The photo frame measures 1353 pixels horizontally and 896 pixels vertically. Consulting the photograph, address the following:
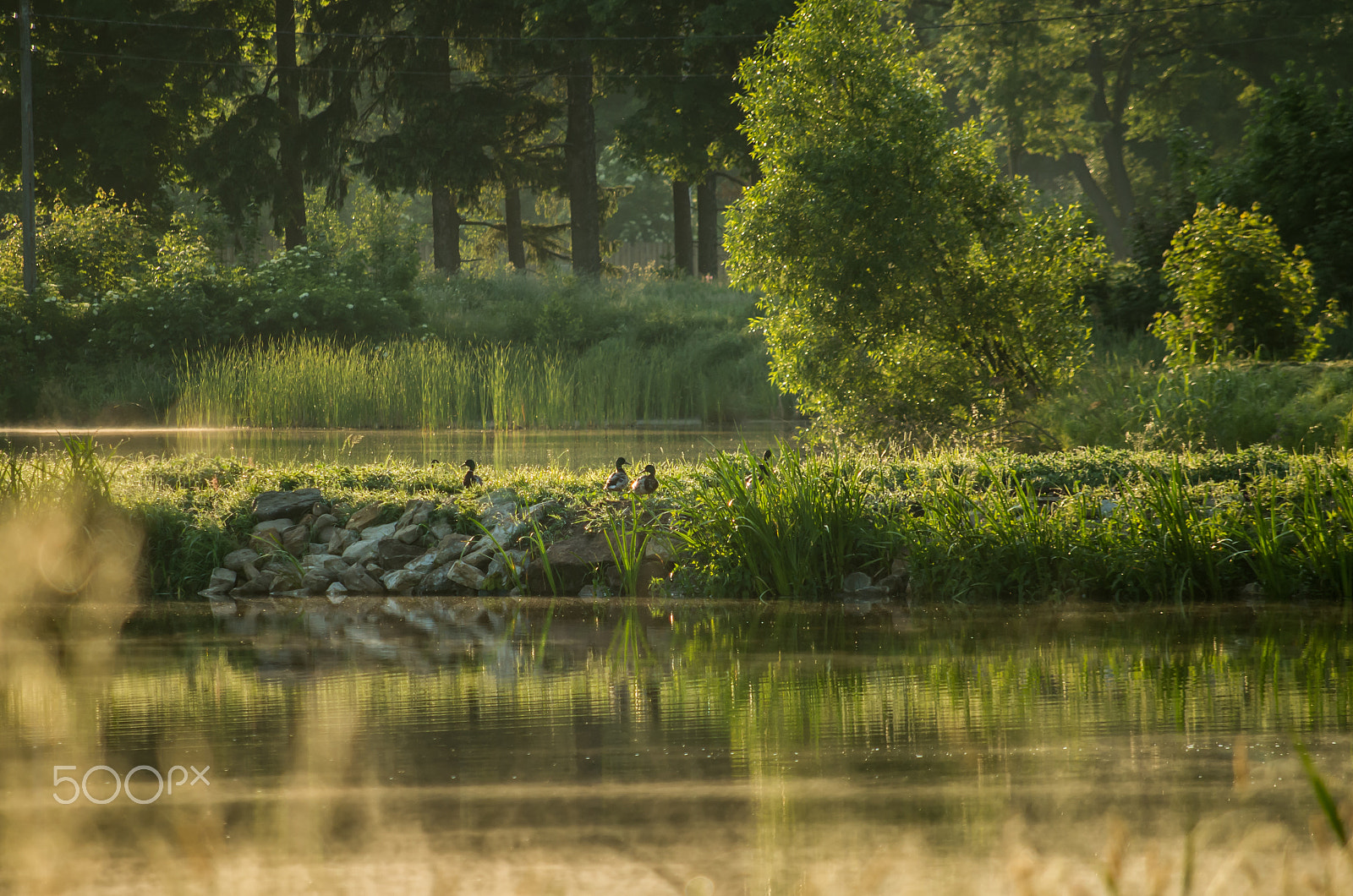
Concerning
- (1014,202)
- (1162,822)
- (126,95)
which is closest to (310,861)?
(1162,822)

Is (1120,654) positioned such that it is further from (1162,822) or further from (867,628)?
(1162,822)

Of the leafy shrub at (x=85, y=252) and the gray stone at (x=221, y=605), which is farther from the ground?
the leafy shrub at (x=85, y=252)

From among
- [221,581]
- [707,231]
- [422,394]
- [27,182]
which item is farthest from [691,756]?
[707,231]

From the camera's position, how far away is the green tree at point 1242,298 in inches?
492

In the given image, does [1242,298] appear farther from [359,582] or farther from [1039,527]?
[359,582]

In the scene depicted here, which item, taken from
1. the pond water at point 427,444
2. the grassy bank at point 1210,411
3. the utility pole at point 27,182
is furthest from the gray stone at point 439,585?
the utility pole at point 27,182

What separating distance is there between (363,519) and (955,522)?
400 centimetres

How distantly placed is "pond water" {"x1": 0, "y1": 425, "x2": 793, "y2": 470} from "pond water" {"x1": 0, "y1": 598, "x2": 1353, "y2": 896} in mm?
6029

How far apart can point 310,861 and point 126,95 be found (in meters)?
30.9

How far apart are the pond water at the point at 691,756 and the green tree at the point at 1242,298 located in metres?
6.38

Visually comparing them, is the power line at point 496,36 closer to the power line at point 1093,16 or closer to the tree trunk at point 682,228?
the power line at point 1093,16

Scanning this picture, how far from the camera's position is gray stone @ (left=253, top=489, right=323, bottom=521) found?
9.32 meters
